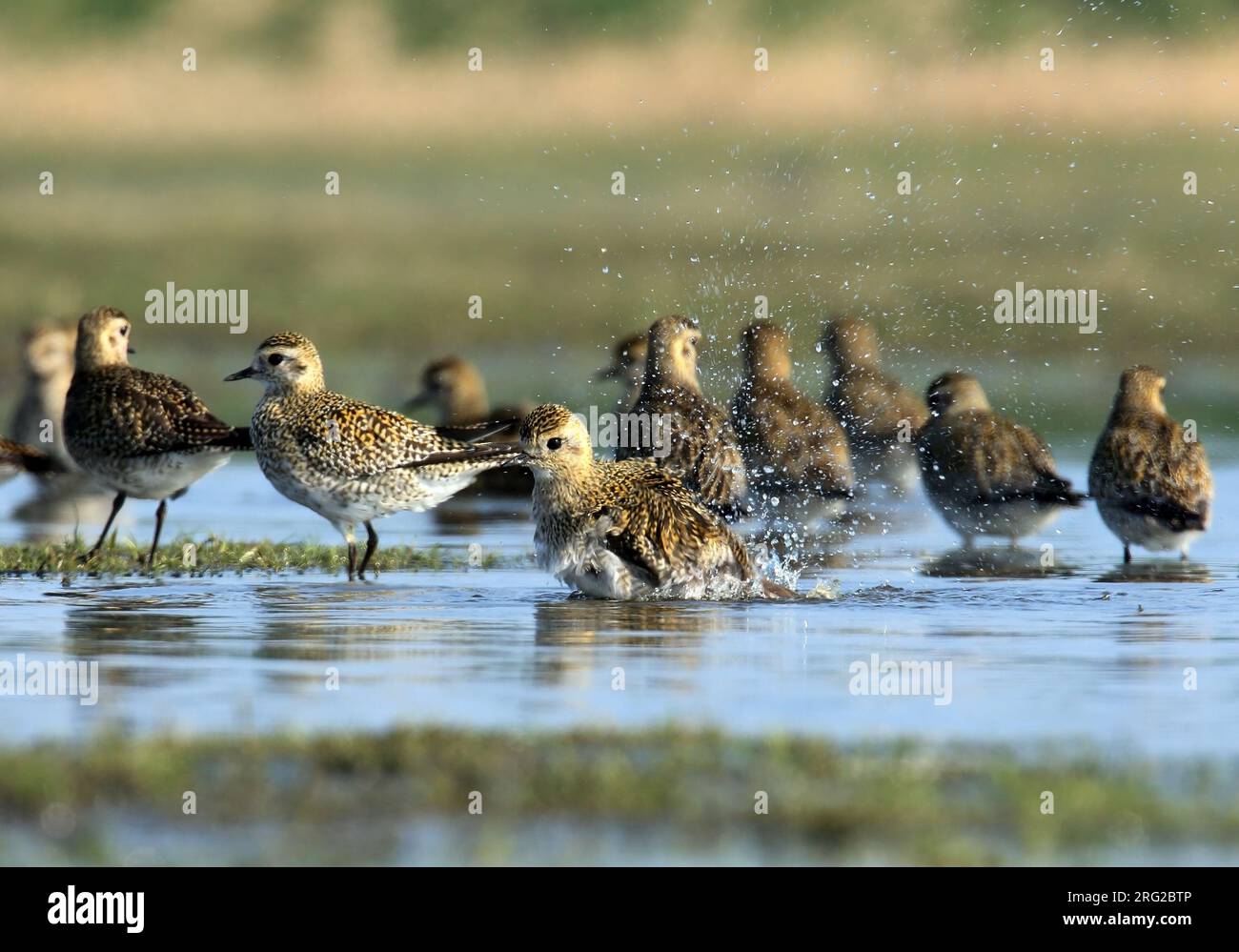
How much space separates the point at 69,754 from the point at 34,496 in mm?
12017

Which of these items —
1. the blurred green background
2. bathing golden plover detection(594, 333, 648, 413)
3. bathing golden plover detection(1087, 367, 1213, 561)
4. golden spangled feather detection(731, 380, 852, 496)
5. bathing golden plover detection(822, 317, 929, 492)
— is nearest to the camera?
bathing golden plover detection(1087, 367, 1213, 561)

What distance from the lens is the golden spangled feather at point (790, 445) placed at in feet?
52.1

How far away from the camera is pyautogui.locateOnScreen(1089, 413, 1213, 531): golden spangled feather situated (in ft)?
47.2

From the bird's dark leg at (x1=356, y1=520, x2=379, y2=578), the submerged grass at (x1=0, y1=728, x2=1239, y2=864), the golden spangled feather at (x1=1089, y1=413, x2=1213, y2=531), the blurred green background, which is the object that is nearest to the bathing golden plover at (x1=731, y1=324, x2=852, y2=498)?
the golden spangled feather at (x1=1089, y1=413, x2=1213, y2=531)

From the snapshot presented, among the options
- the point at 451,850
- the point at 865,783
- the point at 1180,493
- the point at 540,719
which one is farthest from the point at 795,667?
the point at 1180,493

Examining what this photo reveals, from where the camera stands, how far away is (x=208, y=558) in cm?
1353

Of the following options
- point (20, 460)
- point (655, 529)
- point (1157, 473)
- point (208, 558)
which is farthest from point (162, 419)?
point (1157, 473)

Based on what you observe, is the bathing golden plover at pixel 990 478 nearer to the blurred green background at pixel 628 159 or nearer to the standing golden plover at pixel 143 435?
the standing golden plover at pixel 143 435

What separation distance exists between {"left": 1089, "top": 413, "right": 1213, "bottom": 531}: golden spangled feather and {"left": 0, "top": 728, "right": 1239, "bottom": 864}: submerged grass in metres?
6.96

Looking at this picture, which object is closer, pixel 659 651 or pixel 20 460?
pixel 659 651

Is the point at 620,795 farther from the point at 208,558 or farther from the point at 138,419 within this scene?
the point at 138,419

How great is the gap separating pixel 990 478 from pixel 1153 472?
1289 millimetres

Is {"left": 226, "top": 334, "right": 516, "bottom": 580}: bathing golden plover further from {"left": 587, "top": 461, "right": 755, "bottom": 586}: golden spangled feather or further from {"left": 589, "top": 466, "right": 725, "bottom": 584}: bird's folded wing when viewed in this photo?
{"left": 589, "top": 466, "right": 725, "bottom": 584}: bird's folded wing
